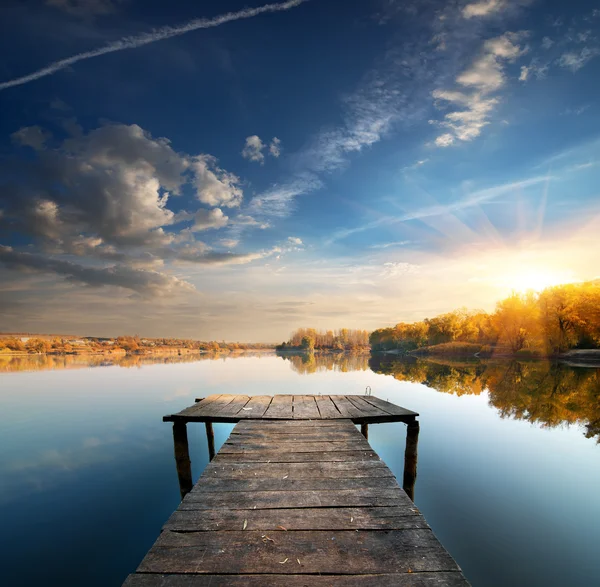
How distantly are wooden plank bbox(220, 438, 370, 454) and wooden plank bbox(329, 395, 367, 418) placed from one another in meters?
1.77

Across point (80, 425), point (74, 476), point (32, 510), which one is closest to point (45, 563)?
point (32, 510)

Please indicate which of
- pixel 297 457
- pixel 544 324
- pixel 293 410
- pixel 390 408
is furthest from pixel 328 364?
pixel 297 457

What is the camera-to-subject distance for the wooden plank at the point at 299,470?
4.34 metres

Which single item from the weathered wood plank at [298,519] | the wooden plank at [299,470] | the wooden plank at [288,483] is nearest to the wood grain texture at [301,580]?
the weathered wood plank at [298,519]

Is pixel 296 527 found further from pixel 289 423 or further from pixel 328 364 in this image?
pixel 328 364

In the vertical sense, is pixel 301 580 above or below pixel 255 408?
above

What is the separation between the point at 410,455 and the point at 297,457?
4559mm

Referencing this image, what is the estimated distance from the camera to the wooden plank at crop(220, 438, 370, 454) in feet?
17.7

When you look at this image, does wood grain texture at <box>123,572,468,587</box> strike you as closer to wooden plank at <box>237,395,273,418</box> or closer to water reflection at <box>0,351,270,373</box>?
wooden plank at <box>237,395,273,418</box>

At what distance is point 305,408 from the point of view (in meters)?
8.50

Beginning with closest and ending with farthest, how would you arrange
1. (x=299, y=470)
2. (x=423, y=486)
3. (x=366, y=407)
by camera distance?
1. (x=299, y=470)
2. (x=366, y=407)
3. (x=423, y=486)

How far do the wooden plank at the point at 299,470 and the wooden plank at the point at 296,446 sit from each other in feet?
1.91

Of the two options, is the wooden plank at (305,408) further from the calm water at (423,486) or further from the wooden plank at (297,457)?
the calm water at (423,486)

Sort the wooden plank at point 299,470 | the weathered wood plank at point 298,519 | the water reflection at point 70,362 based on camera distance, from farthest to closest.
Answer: the water reflection at point 70,362 < the wooden plank at point 299,470 < the weathered wood plank at point 298,519
